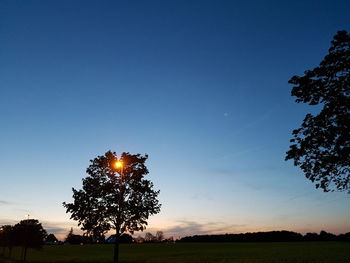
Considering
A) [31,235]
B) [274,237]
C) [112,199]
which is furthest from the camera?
[274,237]

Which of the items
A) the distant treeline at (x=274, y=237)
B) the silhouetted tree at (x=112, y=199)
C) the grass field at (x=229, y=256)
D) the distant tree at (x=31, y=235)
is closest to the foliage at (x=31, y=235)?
the distant tree at (x=31, y=235)

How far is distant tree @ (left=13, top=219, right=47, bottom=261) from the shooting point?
57.0m

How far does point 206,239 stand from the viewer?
140375 mm

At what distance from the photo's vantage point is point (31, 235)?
57656 millimetres

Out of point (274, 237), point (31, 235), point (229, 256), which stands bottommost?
point (229, 256)

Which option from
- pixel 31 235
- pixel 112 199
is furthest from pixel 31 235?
pixel 112 199

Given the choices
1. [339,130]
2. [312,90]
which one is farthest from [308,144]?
[312,90]

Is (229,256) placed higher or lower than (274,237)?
lower

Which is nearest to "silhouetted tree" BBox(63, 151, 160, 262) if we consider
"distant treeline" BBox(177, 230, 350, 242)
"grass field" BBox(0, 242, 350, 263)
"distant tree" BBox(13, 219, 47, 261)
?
"grass field" BBox(0, 242, 350, 263)

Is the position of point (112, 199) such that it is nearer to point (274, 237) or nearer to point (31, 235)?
point (31, 235)

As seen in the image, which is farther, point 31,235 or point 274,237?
point 274,237

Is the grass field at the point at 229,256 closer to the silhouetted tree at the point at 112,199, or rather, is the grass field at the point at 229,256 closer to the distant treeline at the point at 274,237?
the silhouetted tree at the point at 112,199

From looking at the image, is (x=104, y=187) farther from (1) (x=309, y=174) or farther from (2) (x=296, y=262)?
(2) (x=296, y=262)

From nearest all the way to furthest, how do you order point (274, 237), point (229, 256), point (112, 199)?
1. point (112, 199)
2. point (229, 256)
3. point (274, 237)
